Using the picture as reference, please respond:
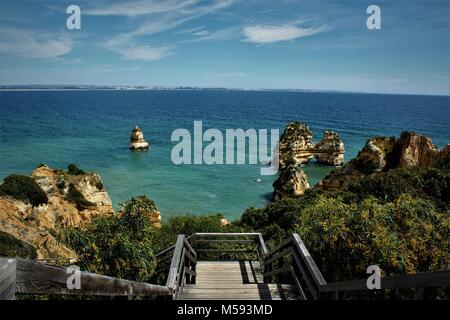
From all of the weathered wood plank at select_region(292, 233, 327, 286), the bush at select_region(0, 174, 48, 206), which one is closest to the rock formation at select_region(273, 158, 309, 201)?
the bush at select_region(0, 174, 48, 206)

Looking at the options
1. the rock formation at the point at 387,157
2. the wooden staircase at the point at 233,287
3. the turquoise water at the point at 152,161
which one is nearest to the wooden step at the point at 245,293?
the wooden staircase at the point at 233,287

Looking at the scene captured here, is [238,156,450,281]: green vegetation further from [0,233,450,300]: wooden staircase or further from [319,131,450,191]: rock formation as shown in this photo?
[319,131,450,191]: rock formation

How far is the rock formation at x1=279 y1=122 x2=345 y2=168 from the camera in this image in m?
55.8

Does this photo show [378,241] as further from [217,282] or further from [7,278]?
[7,278]

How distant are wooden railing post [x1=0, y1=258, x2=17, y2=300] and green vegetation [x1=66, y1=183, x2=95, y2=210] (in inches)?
988

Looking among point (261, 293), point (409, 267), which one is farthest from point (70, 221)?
point (409, 267)

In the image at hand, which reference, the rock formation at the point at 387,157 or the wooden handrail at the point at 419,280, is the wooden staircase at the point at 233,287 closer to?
the wooden handrail at the point at 419,280

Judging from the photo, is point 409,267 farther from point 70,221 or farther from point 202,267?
point 70,221

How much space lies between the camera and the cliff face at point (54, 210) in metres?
14.1

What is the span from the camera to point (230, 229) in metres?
17.2

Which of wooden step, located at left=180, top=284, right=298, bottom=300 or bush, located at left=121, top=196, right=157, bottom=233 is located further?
bush, located at left=121, top=196, right=157, bottom=233
